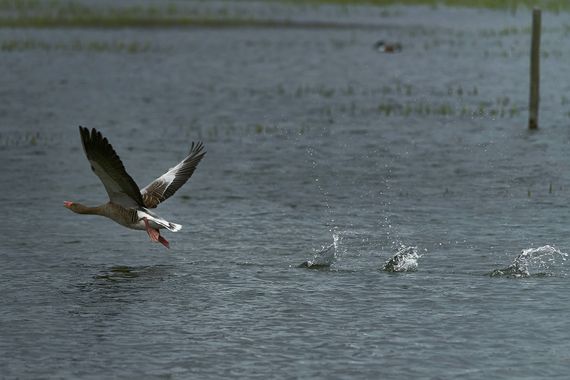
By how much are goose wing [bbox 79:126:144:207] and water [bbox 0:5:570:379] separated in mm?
927

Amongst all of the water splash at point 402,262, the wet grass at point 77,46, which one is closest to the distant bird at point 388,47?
the wet grass at point 77,46

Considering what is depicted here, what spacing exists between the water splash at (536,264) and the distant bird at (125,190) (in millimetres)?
4092

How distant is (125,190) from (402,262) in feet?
11.8

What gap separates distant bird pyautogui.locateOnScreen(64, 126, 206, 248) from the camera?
47.5 feet

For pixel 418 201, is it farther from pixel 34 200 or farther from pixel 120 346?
pixel 120 346

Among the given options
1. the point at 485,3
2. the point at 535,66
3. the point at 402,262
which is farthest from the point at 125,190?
the point at 485,3

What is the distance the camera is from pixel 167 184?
54.2 ft

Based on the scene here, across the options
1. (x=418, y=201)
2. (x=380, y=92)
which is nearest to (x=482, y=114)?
(x=380, y=92)

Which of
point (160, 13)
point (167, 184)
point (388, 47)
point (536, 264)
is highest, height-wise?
point (167, 184)

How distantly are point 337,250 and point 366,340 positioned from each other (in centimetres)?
431

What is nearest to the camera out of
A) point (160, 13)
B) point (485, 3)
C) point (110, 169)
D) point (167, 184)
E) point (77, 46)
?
point (110, 169)

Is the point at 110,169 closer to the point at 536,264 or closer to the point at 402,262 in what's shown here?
the point at 402,262

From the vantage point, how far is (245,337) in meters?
12.4

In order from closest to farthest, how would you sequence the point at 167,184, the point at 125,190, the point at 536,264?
the point at 125,190 < the point at 536,264 < the point at 167,184
